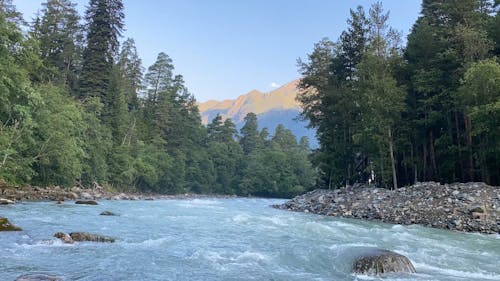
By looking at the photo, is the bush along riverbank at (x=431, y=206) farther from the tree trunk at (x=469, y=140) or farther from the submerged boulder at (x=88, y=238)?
the submerged boulder at (x=88, y=238)

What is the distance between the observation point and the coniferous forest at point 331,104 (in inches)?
1051

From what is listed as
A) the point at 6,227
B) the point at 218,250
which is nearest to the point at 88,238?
the point at 6,227

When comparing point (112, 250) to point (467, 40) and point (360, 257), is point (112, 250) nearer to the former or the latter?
point (360, 257)

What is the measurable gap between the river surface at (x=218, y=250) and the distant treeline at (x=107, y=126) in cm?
1264

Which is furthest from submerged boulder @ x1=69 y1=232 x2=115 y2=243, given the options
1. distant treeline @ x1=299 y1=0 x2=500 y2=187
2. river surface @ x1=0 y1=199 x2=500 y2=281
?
distant treeline @ x1=299 y1=0 x2=500 y2=187

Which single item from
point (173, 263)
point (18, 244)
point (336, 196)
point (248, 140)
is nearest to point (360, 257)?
point (173, 263)

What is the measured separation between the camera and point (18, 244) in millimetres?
10703

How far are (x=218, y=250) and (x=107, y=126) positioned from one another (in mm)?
40672

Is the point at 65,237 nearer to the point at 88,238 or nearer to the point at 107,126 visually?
the point at 88,238

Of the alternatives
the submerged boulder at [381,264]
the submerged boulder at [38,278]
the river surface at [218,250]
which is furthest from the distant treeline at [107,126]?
the submerged boulder at [381,264]

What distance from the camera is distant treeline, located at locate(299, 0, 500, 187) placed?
86.0 feet

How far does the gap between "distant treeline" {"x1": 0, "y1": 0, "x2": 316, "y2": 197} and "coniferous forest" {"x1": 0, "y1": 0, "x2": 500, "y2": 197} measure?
0.53ft

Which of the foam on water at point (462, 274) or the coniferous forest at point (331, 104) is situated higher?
the coniferous forest at point (331, 104)

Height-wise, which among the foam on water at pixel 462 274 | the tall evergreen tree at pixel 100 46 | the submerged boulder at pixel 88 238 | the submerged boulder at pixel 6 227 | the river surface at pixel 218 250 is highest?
the tall evergreen tree at pixel 100 46
